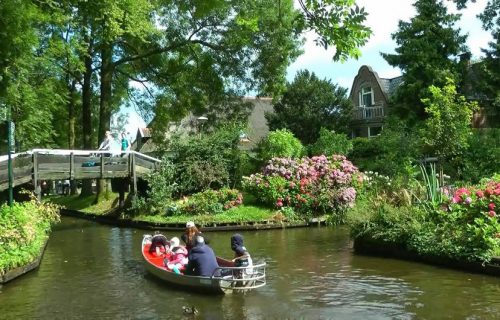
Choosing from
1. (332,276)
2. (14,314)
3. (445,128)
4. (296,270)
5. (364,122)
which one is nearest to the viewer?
(14,314)

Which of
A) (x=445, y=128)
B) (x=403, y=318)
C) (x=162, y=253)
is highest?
(x=445, y=128)

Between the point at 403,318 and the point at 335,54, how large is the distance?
5.42 meters

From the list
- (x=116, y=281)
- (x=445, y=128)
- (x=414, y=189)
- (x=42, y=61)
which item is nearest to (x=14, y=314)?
(x=116, y=281)

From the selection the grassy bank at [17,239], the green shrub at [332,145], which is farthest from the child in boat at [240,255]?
the green shrub at [332,145]

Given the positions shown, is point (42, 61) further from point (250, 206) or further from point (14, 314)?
point (14, 314)

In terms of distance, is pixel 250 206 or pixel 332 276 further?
pixel 250 206

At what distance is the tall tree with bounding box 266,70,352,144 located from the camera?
4228 centimetres

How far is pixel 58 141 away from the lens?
46.9 metres

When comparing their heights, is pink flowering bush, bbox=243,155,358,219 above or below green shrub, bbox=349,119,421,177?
below

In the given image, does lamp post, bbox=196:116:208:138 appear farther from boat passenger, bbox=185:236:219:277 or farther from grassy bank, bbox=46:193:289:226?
boat passenger, bbox=185:236:219:277

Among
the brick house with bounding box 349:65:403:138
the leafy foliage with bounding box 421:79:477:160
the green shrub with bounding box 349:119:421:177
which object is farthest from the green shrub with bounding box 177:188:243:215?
the brick house with bounding box 349:65:403:138

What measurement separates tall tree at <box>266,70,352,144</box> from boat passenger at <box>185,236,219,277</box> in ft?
102

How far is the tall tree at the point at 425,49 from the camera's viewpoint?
34156 mm

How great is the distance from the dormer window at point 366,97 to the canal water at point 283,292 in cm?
3288
